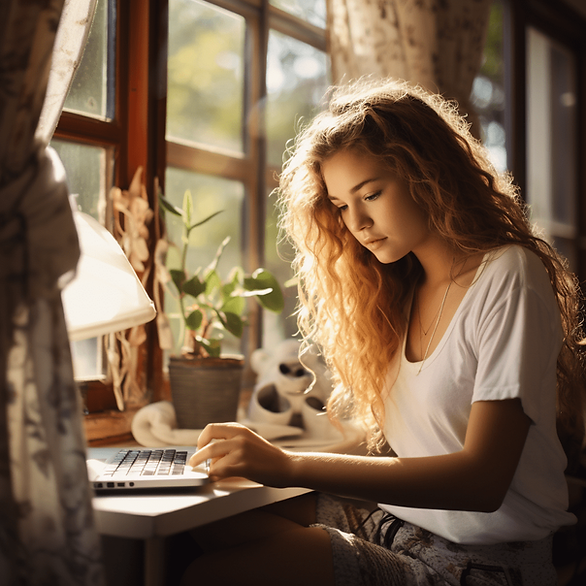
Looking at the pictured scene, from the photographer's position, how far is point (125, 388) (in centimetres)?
145

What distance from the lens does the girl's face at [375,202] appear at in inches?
42.8

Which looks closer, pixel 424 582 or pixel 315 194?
pixel 424 582

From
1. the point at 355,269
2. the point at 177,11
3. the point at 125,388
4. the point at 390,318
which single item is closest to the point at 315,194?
the point at 355,269

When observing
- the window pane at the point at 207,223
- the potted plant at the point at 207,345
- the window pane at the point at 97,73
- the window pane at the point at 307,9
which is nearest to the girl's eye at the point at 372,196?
the potted plant at the point at 207,345

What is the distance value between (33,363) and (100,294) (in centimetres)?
28

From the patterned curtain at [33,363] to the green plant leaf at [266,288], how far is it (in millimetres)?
736

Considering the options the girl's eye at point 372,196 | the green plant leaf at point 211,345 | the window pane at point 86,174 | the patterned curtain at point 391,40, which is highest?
the patterned curtain at point 391,40

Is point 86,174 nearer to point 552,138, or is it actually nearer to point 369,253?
point 369,253

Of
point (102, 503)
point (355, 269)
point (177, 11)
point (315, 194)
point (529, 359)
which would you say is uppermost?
point (177, 11)

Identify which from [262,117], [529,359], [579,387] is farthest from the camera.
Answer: [262,117]

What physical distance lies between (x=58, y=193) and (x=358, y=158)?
56 centimetres

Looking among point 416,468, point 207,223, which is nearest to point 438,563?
point 416,468

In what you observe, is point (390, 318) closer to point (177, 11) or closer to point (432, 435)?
point (432, 435)

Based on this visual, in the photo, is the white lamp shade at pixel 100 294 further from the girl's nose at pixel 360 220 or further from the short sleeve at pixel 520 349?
the short sleeve at pixel 520 349
